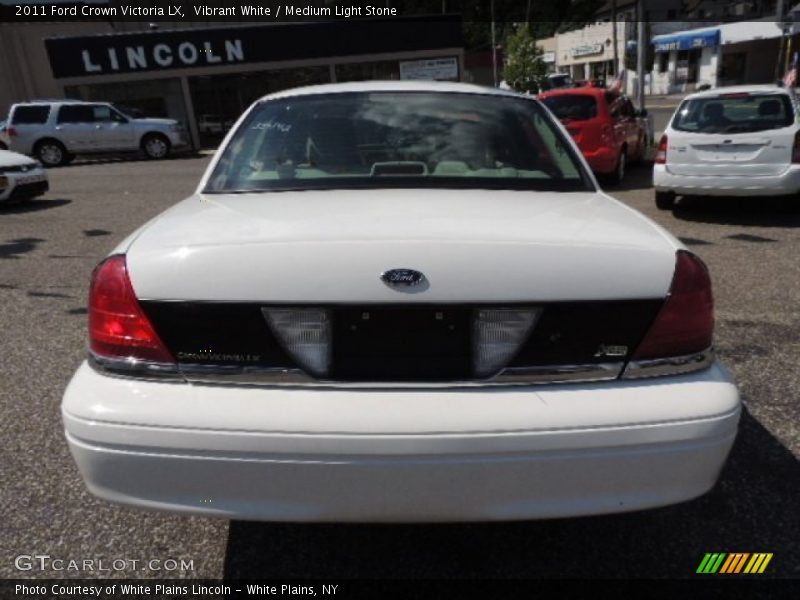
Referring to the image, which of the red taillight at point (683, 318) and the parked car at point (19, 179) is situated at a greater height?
the red taillight at point (683, 318)

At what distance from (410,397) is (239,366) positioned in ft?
1.59

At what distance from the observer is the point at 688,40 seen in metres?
46.3

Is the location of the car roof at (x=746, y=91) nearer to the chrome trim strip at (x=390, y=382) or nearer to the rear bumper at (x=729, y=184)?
the rear bumper at (x=729, y=184)

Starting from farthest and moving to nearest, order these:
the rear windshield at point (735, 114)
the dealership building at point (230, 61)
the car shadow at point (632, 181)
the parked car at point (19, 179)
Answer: the dealership building at point (230, 61)
the car shadow at point (632, 181)
the parked car at point (19, 179)
the rear windshield at point (735, 114)

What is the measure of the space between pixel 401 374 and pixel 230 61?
2620cm

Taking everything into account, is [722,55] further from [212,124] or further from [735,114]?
[735,114]

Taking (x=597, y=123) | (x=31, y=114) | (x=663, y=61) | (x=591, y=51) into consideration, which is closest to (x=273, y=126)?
(x=597, y=123)

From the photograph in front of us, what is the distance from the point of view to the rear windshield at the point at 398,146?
264 cm

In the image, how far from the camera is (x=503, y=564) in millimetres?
2289

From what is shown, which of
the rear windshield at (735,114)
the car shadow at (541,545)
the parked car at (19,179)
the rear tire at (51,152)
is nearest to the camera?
the car shadow at (541,545)

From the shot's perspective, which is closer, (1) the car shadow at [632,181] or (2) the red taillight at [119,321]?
(2) the red taillight at [119,321]

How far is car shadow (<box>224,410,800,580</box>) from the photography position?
7.41 ft

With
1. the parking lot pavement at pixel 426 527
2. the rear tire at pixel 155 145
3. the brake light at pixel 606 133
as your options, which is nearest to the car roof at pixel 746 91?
the brake light at pixel 606 133

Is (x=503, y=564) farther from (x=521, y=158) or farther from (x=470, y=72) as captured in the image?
(x=470, y=72)
